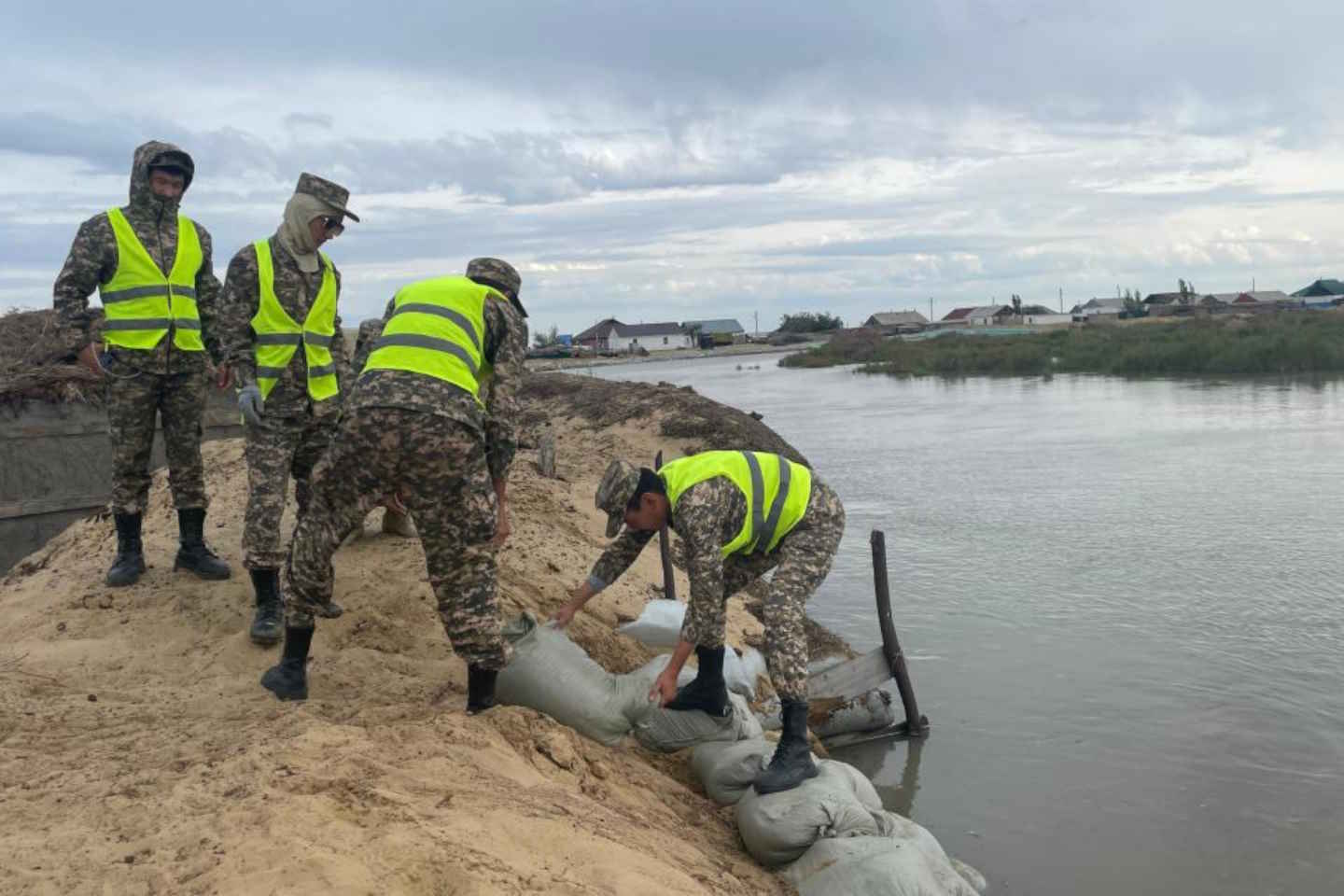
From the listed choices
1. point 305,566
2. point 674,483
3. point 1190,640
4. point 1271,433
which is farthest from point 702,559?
point 1271,433

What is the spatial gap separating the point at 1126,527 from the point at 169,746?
11.5 metres

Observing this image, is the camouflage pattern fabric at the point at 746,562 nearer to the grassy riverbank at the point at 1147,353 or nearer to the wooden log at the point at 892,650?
the wooden log at the point at 892,650

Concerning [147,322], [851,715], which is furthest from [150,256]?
[851,715]

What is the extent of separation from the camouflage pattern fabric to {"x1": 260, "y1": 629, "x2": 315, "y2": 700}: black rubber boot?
1198 mm

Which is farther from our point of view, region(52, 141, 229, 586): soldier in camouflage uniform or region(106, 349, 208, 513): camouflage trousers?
region(106, 349, 208, 513): camouflage trousers

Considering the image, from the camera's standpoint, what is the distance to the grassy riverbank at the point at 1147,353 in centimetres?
3591

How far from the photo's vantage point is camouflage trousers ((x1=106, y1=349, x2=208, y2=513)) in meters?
5.22

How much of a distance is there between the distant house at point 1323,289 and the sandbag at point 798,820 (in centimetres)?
9730

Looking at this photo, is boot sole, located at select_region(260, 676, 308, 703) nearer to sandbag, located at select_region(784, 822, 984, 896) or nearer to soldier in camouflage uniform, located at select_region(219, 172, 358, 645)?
soldier in camouflage uniform, located at select_region(219, 172, 358, 645)

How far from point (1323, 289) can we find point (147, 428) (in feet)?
327

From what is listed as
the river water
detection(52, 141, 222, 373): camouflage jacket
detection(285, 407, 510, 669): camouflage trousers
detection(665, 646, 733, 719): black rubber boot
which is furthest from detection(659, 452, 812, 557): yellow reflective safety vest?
detection(52, 141, 222, 373): camouflage jacket

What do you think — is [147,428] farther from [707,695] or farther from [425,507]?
[707,695]

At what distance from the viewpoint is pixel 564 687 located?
4.52 meters

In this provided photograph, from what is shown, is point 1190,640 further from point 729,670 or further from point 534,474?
point 534,474
